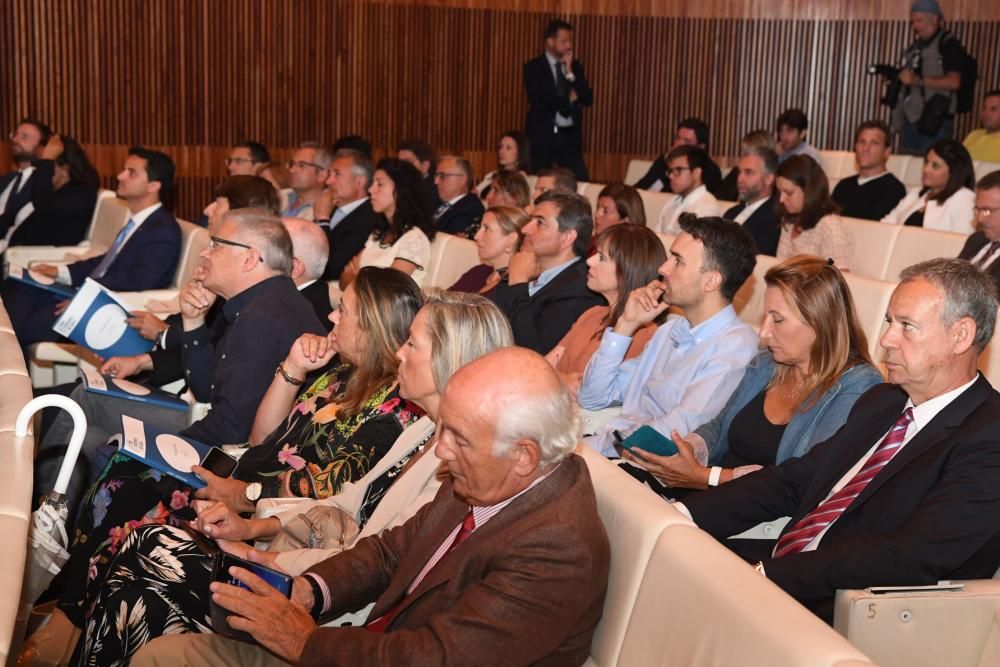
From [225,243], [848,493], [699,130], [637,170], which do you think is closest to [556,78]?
[637,170]

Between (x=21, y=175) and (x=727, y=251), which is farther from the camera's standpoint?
(x=21, y=175)

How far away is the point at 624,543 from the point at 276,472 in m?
1.62

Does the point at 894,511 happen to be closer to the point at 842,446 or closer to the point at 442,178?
the point at 842,446

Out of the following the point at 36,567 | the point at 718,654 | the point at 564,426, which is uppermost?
the point at 564,426

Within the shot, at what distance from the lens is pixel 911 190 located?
7.63m

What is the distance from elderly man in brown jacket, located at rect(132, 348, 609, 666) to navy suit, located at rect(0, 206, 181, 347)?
4320 millimetres

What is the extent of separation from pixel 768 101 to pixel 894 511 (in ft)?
32.4

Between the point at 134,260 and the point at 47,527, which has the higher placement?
the point at 47,527

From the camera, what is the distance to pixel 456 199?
7.95m

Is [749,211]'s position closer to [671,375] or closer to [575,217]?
[575,217]

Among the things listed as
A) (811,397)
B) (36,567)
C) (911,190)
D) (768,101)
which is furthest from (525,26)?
(36,567)

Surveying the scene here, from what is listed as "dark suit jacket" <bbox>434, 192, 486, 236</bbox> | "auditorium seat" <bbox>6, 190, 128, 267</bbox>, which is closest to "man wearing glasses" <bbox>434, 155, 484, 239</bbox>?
"dark suit jacket" <bbox>434, 192, 486, 236</bbox>

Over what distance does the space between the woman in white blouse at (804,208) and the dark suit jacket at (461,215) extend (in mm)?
2208

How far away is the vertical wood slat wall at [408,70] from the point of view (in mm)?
9992
